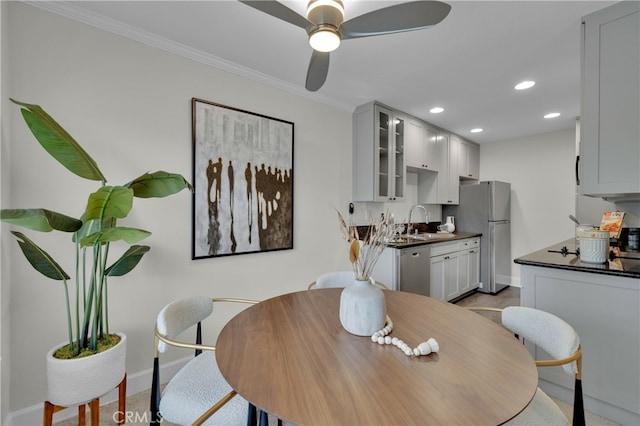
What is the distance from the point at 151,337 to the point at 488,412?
84.4 inches

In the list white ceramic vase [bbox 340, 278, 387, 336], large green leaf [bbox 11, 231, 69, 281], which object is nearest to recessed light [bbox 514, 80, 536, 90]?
white ceramic vase [bbox 340, 278, 387, 336]

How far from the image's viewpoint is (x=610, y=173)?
169 cm

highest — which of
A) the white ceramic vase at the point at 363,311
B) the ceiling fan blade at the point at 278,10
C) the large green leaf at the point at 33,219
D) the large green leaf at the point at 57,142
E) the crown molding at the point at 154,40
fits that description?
the crown molding at the point at 154,40

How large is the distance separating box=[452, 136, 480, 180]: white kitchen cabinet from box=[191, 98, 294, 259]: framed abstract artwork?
10.5ft

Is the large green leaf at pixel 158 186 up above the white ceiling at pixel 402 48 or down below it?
below

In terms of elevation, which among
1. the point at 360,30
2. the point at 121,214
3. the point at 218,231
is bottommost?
the point at 218,231

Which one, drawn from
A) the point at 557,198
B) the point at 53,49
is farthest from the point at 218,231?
the point at 557,198

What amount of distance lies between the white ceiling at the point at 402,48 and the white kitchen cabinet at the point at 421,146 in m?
0.48

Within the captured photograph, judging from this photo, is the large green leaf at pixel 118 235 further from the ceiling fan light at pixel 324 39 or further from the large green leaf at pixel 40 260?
the ceiling fan light at pixel 324 39

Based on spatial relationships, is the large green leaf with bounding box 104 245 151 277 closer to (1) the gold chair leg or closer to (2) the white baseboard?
(1) the gold chair leg

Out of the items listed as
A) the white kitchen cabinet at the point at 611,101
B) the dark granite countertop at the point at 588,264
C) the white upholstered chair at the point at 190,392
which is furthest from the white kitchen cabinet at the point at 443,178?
the white upholstered chair at the point at 190,392

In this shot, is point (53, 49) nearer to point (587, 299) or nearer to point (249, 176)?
point (249, 176)

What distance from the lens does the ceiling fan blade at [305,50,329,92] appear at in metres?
1.57

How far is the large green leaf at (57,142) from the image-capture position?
1.21 meters
